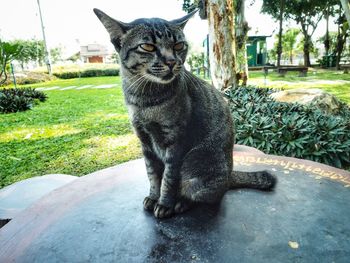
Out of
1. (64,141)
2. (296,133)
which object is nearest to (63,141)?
(64,141)

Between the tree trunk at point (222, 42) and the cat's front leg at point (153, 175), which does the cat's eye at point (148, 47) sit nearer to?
the cat's front leg at point (153, 175)

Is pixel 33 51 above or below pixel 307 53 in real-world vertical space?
above

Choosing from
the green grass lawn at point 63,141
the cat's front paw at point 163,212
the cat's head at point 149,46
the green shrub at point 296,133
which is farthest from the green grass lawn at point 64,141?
the cat's head at point 149,46

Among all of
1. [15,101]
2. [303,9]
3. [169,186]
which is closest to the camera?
[169,186]

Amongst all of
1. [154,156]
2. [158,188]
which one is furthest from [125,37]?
[158,188]

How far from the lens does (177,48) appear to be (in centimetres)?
180

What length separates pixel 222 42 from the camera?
6.50 m

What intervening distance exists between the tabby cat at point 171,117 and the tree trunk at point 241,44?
5.39m

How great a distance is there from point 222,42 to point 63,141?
4.10 m

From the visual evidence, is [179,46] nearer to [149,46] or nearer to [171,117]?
[149,46]

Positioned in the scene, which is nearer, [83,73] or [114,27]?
[114,27]

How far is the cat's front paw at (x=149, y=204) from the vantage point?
203 centimetres

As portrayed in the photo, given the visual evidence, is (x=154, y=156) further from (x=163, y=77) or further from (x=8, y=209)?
(x=8, y=209)

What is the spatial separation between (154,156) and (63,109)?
8.34 meters
